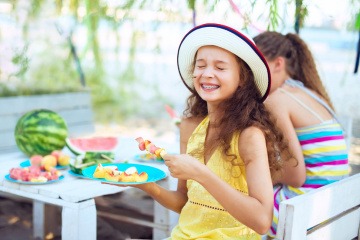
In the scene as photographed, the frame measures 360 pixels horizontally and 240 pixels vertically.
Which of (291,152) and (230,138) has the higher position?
(230,138)

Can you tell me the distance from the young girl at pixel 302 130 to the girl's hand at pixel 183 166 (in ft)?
3.12

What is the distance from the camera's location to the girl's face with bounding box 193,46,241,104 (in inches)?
98.0

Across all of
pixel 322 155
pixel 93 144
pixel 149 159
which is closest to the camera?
pixel 322 155

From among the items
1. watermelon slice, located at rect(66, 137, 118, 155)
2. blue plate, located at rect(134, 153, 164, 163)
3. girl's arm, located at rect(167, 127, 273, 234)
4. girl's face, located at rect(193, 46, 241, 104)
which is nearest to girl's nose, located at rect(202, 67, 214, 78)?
girl's face, located at rect(193, 46, 241, 104)

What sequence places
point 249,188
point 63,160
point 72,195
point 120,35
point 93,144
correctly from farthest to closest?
point 120,35
point 93,144
point 63,160
point 72,195
point 249,188

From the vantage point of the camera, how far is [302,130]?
3318 millimetres

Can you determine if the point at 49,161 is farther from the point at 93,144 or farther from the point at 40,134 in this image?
the point at 93,144

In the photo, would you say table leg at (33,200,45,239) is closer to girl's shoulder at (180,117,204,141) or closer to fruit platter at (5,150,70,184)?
fruit platter at (5,150,70,184)

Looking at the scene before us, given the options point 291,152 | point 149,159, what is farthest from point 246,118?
point 149,159

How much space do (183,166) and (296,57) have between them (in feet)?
5.32

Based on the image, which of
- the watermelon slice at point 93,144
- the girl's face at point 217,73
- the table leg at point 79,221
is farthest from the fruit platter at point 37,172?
the girl's face at point 217,73

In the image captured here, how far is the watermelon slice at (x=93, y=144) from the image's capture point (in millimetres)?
3902

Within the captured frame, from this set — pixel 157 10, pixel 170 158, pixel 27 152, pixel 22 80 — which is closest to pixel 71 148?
pixel 27 152

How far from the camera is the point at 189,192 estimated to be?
8.68 feet
